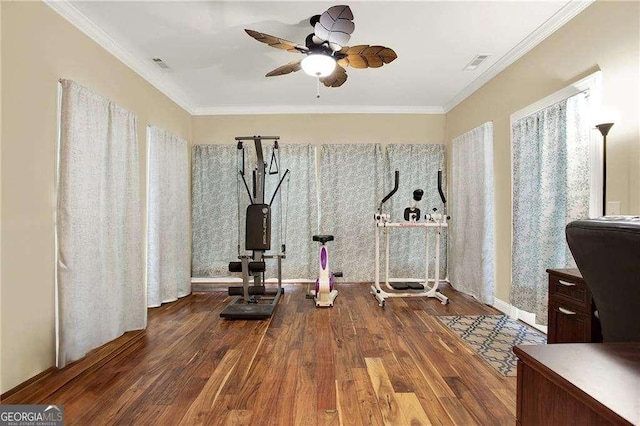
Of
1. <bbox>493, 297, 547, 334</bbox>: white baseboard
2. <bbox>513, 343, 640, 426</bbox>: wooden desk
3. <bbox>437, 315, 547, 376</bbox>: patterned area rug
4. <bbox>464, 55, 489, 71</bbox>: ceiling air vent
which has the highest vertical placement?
<bbox>464, 55, 489, 71</bbox>: ceiling air vent

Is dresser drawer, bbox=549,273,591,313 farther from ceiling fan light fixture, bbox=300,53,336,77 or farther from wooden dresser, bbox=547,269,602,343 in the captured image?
ceiling fan light fixture, bbox=300,53,336,77

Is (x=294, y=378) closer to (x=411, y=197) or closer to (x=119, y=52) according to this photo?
(x=119, y=52)

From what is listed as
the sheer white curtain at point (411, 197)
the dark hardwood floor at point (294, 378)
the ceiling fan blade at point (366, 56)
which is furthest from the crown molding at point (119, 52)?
the sheer white curtain at point (411, 197)

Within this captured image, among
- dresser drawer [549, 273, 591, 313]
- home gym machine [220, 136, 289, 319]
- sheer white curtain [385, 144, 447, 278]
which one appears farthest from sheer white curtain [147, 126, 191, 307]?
dresser drawer [549, 273, 591, 313]

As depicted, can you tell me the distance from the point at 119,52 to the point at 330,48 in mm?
2062

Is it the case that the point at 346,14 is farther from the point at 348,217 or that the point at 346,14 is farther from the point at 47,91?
the point at 348,217

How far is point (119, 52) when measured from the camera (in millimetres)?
3059

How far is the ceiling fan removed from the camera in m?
2.25

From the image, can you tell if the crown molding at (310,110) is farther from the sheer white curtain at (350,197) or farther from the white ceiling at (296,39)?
the sheer white curtain at (350,197)

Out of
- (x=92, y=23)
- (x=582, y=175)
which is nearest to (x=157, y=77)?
(x=92, y=23)

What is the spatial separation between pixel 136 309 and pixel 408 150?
407cm

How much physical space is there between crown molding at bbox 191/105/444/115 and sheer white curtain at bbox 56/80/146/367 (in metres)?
1.89

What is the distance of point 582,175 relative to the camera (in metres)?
2.45

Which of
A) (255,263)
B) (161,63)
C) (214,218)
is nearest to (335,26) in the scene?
(161,63)
